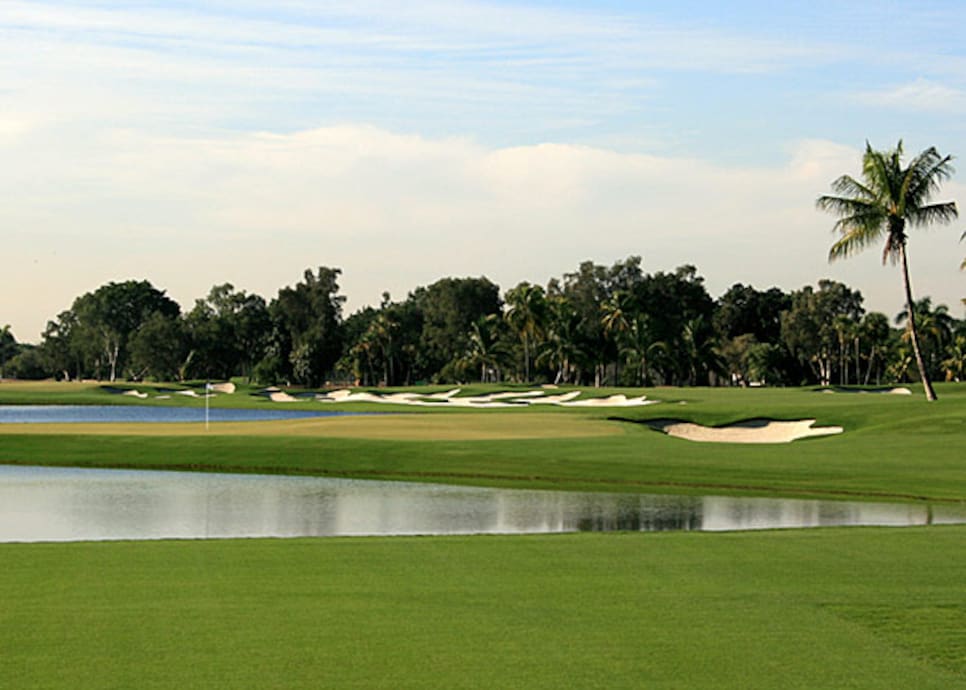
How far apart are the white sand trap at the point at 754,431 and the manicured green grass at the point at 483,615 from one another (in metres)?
25.1

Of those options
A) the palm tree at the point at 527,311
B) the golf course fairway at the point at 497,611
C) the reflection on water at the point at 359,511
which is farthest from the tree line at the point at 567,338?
the golf course fairway at the point at 497,611

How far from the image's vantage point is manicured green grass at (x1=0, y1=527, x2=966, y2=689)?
857cm

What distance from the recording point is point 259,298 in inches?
7259

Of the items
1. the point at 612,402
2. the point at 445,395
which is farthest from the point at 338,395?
the point at 612,402

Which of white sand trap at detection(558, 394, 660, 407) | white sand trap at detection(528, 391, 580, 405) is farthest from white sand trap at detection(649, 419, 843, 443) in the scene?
white sand trap at detection(528, 391, 580, 405)

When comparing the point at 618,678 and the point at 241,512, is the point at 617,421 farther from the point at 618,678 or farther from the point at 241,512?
the point at 618,678

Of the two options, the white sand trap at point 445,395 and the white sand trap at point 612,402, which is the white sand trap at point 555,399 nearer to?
the white sand trap at point 612,402

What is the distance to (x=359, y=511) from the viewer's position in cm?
2352

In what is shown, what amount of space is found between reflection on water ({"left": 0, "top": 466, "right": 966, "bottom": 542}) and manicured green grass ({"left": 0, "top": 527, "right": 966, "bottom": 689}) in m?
5.45

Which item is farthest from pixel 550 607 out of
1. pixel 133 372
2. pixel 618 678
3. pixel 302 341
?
pixel 133 372

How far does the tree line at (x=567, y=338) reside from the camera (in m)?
115

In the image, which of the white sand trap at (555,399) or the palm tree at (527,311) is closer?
the white sand trap at (555,399)

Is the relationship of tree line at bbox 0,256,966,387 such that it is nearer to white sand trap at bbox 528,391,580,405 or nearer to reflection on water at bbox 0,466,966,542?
white sand trap at bbox 528,391,580,405

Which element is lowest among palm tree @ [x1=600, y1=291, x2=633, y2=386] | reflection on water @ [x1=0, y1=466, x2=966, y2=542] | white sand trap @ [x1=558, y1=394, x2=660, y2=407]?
reflection on water @ [x1=0, y1=466, x2=966, y2=542]
